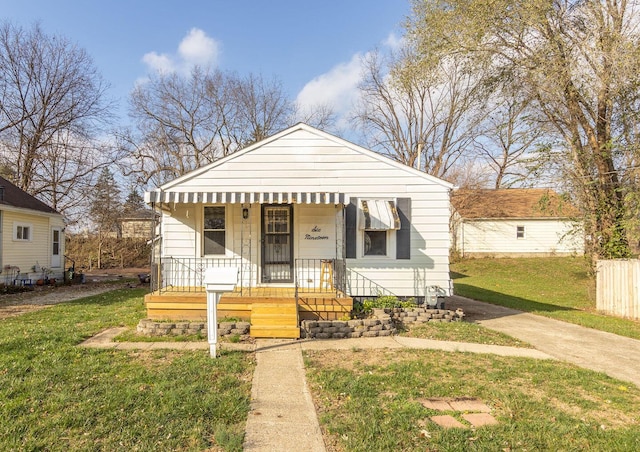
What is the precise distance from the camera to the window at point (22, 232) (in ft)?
47.1

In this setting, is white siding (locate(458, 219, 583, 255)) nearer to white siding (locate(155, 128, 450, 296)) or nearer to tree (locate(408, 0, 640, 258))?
tree (locate(408, 0, 640, 258))

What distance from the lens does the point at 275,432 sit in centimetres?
331

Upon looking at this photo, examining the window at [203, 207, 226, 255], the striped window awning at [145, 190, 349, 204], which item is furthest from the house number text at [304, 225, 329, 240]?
the window at [203, 207, 226, 255]

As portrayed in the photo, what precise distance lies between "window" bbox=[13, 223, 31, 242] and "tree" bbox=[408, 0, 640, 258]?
18.1 m

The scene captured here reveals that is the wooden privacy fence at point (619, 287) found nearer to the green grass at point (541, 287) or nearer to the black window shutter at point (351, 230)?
the green grass at point (541, 287)

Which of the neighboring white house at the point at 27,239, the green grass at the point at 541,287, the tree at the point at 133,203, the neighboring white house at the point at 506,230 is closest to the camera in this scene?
the green grass at the point at 541,287

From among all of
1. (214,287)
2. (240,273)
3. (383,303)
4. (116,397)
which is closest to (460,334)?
(383,303)

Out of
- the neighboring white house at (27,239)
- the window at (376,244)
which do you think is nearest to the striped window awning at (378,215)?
the window at (376,244)

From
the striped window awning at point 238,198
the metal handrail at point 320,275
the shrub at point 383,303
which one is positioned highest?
the striped window awning at point 238,198

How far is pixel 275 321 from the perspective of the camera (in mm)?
6840

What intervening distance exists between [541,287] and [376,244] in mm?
12486

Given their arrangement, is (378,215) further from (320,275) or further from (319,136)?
(319,136)

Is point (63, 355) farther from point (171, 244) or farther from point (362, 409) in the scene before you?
point (362, 409)

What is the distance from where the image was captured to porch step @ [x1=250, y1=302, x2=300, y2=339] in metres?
6.68
